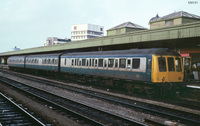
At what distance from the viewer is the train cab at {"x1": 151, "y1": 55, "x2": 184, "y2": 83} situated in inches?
497

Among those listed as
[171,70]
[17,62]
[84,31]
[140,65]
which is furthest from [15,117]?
[84,31]

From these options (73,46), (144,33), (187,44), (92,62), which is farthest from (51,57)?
(187,44)

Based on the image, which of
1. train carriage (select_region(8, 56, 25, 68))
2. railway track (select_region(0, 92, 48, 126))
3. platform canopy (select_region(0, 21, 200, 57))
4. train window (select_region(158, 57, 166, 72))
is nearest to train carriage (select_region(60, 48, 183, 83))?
train window (select_region(158, 57, 166, 72))

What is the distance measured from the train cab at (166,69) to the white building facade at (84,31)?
121 m

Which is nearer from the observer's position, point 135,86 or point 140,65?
point 140,65

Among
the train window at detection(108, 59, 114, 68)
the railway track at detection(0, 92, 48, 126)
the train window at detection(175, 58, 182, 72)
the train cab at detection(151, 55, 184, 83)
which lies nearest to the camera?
the railway track at detection(0, 92, 48, 126)

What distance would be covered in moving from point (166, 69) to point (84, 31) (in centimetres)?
12350

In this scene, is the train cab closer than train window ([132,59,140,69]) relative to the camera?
Yes

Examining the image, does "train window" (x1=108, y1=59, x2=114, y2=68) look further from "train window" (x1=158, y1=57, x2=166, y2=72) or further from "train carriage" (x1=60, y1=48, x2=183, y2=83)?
"train window" (x1=158, y1=57, x2=166, y2=72)

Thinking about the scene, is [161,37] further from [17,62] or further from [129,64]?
[17,62]

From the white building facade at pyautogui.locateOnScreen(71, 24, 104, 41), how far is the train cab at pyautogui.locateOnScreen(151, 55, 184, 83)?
396 feet

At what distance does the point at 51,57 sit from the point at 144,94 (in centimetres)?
1589

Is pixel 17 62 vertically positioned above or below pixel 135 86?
above

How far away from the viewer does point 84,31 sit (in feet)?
440
